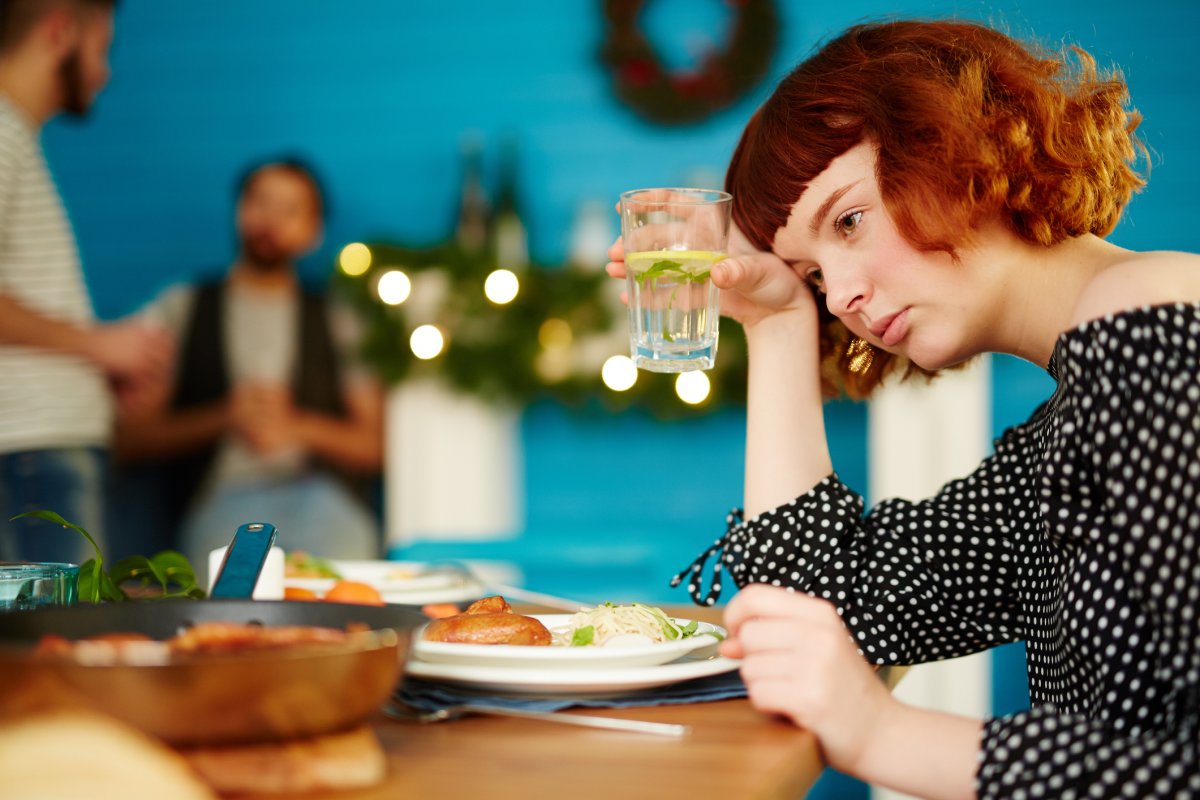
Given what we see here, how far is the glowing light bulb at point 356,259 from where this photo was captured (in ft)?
11.8

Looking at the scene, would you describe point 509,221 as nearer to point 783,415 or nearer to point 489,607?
point 783,415

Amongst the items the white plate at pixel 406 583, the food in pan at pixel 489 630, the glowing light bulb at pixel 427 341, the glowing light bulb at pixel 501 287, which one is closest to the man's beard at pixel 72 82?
the glowing light bulb at pixel 427 341

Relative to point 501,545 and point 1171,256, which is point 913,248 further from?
point 501,545

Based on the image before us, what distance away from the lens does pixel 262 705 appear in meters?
0.65

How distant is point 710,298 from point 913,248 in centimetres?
23

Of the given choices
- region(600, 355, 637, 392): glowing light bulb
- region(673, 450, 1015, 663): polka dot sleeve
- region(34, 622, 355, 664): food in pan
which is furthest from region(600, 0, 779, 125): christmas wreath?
region(34, 622, 355, 664): food in pan

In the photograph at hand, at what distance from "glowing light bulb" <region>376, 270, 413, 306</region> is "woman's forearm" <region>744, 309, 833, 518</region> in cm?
224

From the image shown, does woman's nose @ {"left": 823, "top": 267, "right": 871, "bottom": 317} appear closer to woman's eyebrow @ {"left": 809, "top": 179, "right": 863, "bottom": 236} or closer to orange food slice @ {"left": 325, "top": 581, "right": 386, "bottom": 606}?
woman's eyebrow @ {"left": 809, "top": 179, "right": 863, "bottom": 236}

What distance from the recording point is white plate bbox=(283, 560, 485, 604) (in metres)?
1.48

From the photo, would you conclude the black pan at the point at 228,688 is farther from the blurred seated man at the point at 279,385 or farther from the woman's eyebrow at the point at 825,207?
the blurred seated man at the point at 279,385

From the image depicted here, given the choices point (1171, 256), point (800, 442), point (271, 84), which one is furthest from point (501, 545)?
point (271, 84)

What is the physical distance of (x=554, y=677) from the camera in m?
0.92

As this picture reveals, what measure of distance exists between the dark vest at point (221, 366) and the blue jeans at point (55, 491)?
823 millimetres

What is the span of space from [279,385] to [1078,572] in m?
3.22
